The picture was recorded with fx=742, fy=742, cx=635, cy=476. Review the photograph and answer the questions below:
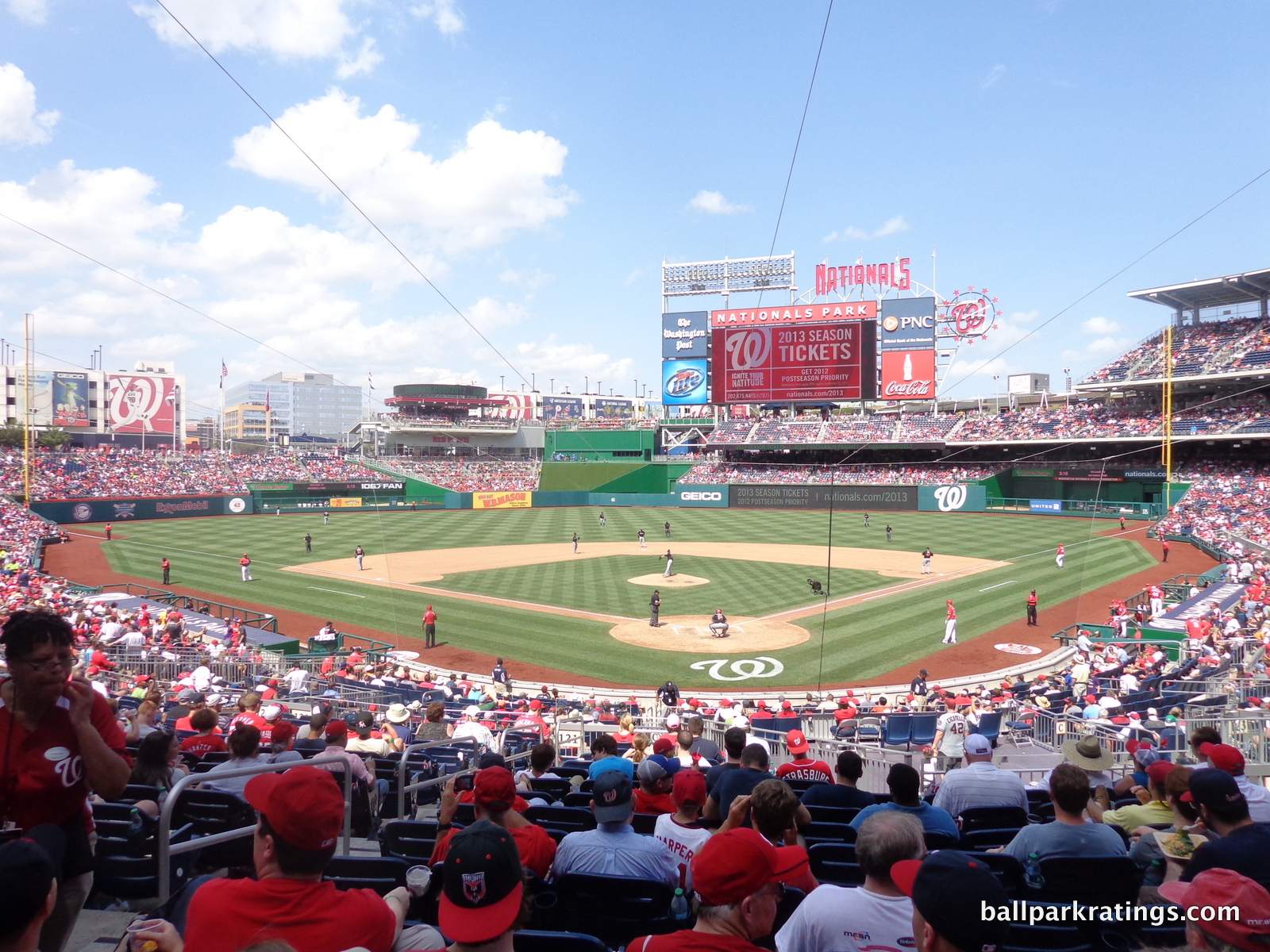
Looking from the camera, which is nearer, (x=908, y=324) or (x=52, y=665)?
(x=52, y=665)

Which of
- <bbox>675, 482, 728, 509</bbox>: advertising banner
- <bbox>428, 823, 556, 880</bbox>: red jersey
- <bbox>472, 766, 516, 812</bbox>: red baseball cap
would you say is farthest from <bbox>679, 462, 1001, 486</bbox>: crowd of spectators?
<bbox>472, 766, 516, 812</bbox>: red baseball cap

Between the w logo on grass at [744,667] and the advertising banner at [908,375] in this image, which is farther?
the advertising banner at [908,375]

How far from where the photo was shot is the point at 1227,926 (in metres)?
2.65

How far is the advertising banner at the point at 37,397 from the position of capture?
284ft

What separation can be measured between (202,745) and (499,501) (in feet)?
208

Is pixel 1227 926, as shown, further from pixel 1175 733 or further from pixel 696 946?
pixel 1175 733

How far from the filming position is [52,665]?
3.31 m

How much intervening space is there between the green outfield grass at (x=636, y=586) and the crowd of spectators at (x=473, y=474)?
15.9 meters

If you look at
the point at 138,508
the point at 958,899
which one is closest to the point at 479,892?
the point at 958,899

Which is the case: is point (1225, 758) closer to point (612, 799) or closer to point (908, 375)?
point (612, 799)

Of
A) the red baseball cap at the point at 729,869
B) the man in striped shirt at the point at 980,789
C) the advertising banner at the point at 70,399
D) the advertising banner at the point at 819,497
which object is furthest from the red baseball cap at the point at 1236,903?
the advertising banner at the point at 70,399

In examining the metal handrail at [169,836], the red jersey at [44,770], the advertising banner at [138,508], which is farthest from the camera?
the advertising banner at [138,508]

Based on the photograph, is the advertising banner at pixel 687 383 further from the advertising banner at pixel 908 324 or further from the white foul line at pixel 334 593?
the white foul line at pixel 334 593

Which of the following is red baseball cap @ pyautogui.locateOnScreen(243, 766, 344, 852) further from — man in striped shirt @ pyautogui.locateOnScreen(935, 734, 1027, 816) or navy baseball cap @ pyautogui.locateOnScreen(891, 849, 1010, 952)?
man in striped shirt @ pyautogui.locateOnScreen(935, 734, 1027, 816)
